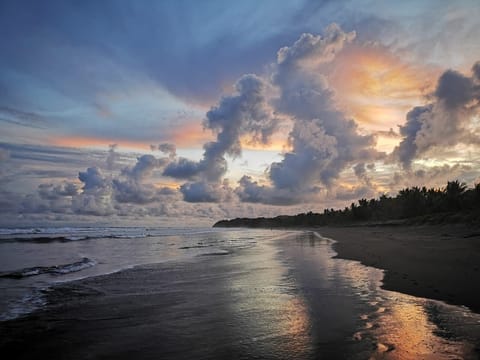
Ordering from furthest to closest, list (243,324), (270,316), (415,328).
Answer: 1. (270,316)
2. (243,324)
3. (415,328)

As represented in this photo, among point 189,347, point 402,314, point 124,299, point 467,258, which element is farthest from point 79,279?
point 467,258

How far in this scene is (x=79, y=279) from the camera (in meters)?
14.6

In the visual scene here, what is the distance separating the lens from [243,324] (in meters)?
7.50

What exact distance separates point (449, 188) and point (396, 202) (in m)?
A: 28.1

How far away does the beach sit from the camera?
593 centimetres

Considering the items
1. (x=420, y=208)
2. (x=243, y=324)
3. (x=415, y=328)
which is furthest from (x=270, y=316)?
(x=420, y=208)

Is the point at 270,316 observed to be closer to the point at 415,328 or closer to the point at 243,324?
the point at 243,324

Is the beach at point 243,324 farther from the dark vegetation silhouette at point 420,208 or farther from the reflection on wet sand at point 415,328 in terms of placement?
the dark vegetation silhouette at point 420,208

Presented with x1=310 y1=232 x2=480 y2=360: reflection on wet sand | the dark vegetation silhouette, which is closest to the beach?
x1=310 y1=232 x2=480 y2=360: reflection on wet sand

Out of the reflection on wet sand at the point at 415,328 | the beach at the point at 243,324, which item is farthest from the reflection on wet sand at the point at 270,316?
the reflection on wet sand at the point at 415,328

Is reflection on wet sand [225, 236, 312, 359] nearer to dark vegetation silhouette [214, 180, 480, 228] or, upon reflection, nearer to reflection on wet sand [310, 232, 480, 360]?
reflection on wet sand [310, 232, 480, 360]

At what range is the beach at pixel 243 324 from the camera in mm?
5930

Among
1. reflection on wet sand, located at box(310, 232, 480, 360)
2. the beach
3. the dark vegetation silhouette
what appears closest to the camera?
reflection on wet sand, located at box(310, 232, 480, 360)

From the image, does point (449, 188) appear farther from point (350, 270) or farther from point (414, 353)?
point (414, 353)
